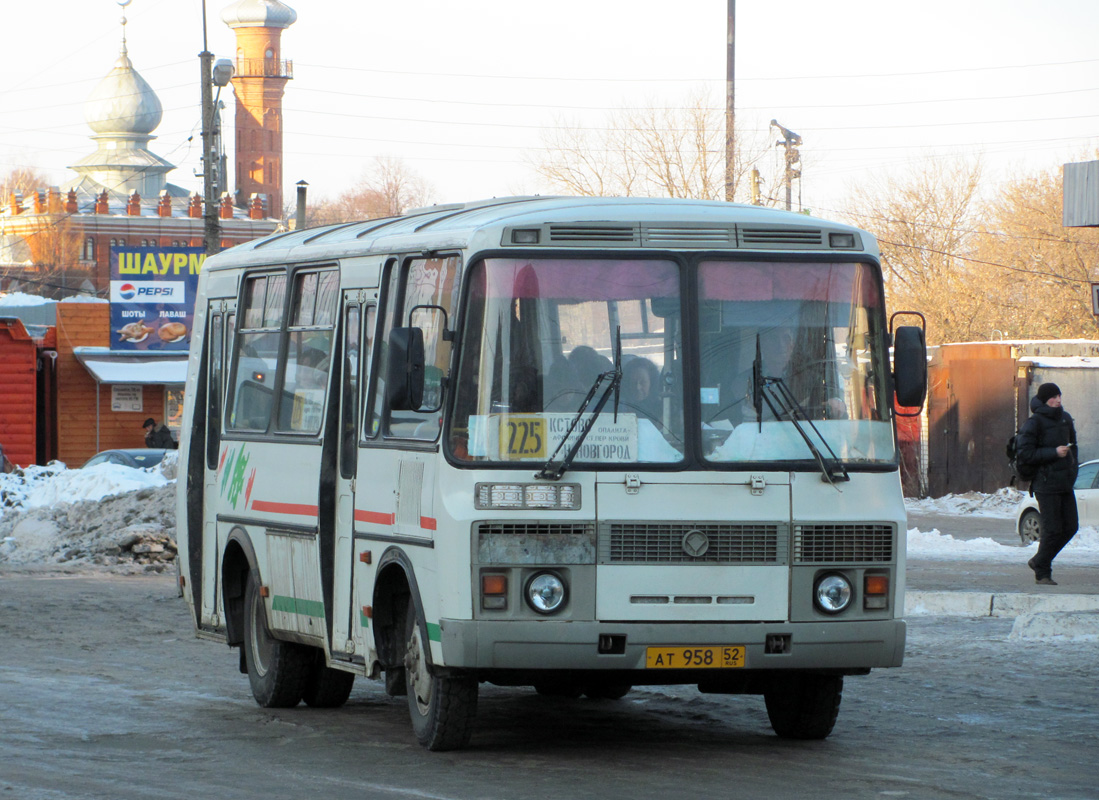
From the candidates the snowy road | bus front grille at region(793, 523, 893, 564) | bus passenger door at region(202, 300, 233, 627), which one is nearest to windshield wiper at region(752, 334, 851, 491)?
bus front grille at region(793, 523, 893, 564)

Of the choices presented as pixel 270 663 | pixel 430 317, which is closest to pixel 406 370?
pixel 430 317

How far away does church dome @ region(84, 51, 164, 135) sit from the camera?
372ft

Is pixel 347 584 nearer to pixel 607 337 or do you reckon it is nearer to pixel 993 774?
pixel 607 337

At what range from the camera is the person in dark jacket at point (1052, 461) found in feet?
55.1

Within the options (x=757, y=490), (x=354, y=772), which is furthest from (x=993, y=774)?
(x=354, y=772)

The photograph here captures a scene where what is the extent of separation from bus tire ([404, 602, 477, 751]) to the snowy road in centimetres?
9

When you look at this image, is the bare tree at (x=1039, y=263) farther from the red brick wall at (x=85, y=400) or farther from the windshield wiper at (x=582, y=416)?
the windshield wiper at (x=582, y=416)

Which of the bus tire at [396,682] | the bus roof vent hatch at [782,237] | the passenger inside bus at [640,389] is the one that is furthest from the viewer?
the bus tire at [396,682]

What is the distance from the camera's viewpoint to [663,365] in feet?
25.7

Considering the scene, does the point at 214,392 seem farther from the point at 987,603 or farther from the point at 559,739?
the point at 987,603

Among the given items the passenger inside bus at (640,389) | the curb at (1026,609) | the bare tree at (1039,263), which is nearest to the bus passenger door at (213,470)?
the passenger inside bus at (640,389)

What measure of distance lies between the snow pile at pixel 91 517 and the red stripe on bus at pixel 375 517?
13.1m

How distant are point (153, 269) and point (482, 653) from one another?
121 feet

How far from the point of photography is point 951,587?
17891 millimetres
